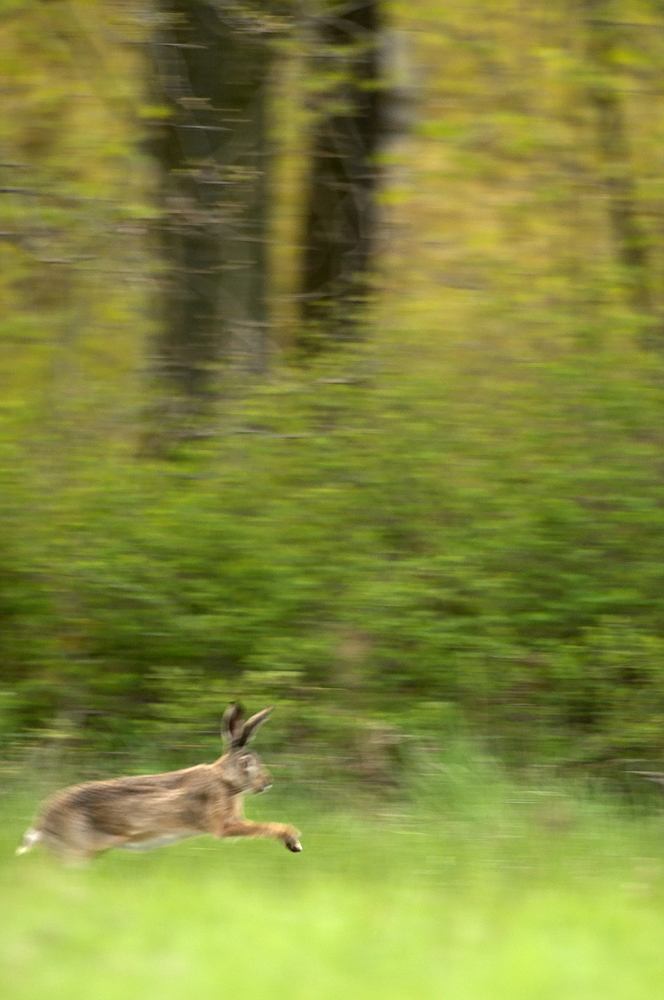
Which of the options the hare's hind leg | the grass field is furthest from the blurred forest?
the hare's hind leg

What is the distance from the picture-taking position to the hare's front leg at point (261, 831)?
22.4ft

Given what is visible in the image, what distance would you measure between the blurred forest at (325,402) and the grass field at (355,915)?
1.56 meters

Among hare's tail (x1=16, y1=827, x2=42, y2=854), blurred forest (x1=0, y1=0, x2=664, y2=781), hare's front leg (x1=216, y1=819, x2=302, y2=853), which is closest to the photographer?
hare's tail (x1=16, y1=827, x2=42, y2=854)

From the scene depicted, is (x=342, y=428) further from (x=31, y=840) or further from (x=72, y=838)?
(x=31, y=840)

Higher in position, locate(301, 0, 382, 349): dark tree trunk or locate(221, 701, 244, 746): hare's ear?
locate(301, 0, 382, 349): dark tree trunk

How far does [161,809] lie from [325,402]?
3836mm

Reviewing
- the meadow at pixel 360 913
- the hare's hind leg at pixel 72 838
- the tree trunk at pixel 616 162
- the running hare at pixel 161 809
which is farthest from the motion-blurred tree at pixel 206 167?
the hare's hind leg at pixel 72 838

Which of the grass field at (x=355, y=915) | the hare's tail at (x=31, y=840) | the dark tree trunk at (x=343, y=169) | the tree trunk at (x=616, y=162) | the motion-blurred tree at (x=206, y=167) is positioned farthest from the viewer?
the dark tree trunk at (x=343, y=169)

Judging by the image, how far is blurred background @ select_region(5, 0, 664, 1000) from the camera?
9352 millimetres

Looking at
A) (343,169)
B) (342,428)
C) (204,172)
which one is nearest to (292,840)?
(342,428)

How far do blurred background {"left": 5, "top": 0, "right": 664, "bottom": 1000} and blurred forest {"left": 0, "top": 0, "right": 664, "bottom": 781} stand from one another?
2 cm

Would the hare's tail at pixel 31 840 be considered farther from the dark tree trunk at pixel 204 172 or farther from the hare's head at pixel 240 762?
the dark tree trunk at pixel 204 172

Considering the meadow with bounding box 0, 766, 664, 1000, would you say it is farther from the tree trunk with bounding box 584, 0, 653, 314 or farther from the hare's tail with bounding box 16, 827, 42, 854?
the tree trunk with bounding box 584, 0, 653, 314

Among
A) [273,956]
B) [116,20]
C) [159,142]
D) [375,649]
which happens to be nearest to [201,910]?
[273,956]
